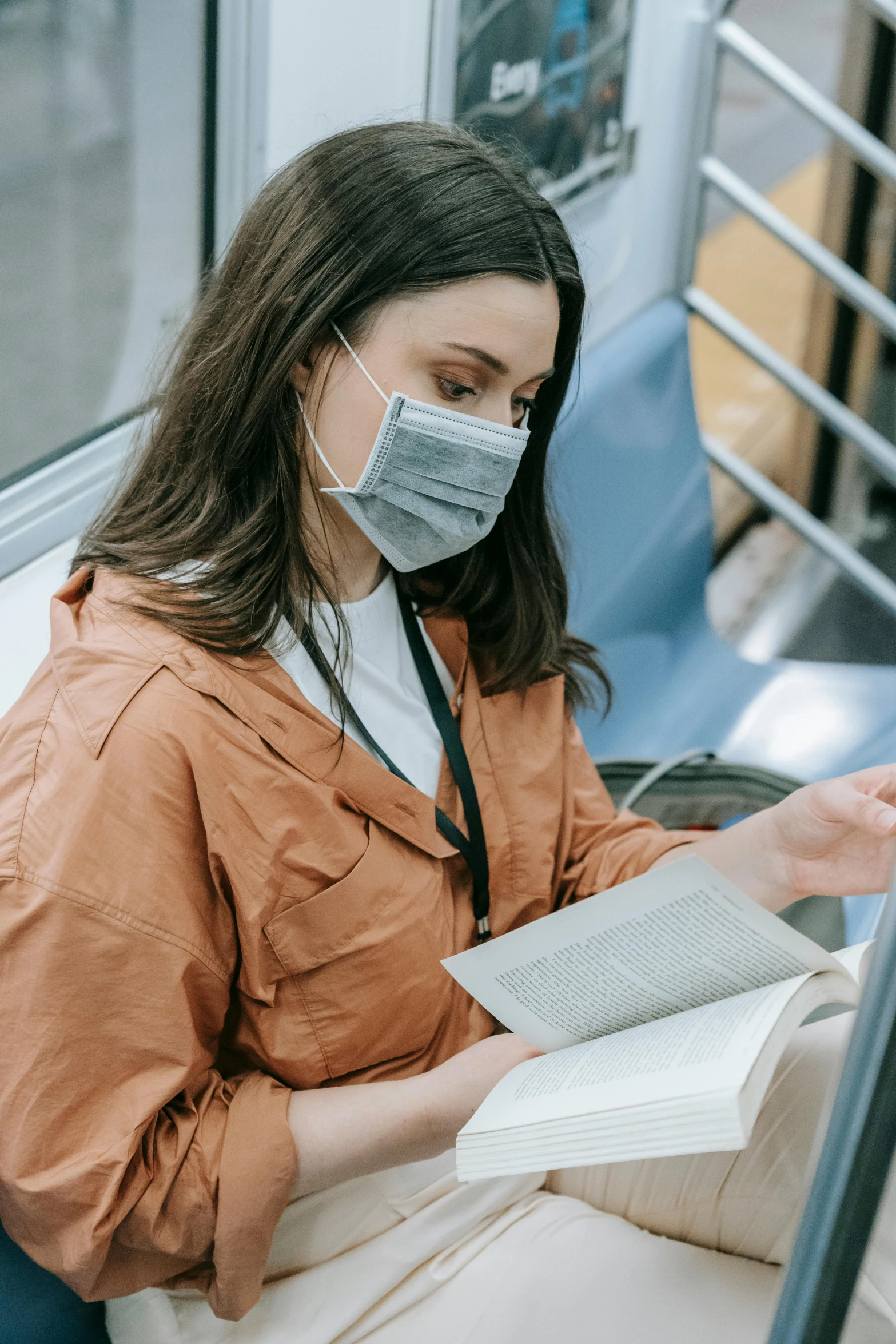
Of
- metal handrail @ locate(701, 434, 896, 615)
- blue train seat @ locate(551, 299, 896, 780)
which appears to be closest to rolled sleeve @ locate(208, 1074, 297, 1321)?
blue train seat @ locate(551, 299, 896, 780)

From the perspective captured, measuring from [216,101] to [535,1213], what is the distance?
1521mm

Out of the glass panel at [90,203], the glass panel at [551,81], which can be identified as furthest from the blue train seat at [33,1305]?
the glass panel at [551,81]

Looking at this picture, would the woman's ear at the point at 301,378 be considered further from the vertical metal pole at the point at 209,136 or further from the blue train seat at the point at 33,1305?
the blue train seat at the point at 33,1305

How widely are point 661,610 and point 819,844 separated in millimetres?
1400

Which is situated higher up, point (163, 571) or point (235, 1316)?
point (163, 571)

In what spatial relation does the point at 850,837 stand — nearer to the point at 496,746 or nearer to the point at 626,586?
the point at 496,746

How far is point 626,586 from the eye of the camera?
8.18 feet

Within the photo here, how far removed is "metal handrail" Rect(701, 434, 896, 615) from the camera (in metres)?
2.75

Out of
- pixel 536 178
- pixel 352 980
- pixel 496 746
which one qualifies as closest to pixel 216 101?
pixel 536 178

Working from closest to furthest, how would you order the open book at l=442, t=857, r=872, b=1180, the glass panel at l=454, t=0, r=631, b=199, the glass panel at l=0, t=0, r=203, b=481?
the open book at l=442, t=857, r=872, b=1180 → the glass panel at l=0, t=0, r=203, b=481 → the glass panel at l=454, t=0, r=631, b=199

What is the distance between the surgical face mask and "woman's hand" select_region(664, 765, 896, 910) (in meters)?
0.42

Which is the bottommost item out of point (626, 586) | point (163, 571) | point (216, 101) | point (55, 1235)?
point (626, 586)

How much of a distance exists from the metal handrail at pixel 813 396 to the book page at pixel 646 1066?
1.94 m

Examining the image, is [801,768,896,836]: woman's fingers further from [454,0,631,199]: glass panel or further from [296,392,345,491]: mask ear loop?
[454,0,631,199]: glass panel
